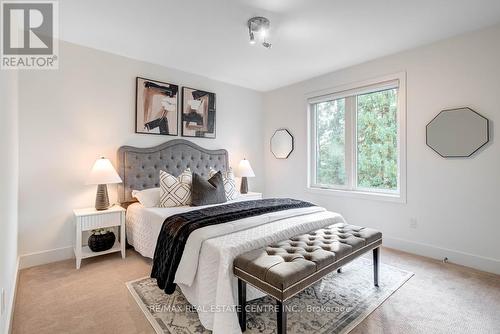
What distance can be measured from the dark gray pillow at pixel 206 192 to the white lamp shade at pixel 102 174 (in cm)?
89

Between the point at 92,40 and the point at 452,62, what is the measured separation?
4.11 meters

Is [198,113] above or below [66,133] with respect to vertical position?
above

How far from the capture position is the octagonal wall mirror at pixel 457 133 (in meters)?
2.60

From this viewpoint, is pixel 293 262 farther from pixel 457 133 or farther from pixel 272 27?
pixel 457 133

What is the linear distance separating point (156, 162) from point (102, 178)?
32.0 inches

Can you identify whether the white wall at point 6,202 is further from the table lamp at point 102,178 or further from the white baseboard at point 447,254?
the white baseboard at point 447,254

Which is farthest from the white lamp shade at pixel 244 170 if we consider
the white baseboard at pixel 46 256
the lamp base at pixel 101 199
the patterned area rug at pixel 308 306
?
the white baseboard at pixel 46 256

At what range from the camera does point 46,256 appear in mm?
2768

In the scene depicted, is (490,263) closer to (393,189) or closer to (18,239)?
(393,189)

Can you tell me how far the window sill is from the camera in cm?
323

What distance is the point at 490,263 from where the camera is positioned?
256 cm

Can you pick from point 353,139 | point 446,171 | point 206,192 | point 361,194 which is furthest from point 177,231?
point 446,171

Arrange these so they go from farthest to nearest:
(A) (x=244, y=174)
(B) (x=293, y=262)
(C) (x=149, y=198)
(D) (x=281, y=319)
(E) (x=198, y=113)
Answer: (A) (x=244, y=174) < (E) (x=198, y=113) < (C) (x=149, y=198) < (B) (x=293, y=262) < (D) (x=281, y=319)

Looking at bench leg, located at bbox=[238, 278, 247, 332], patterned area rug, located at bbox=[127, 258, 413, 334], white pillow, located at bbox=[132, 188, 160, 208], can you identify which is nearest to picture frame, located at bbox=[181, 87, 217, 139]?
white pillow, located at bbox=[132, 188, 160, 208]
